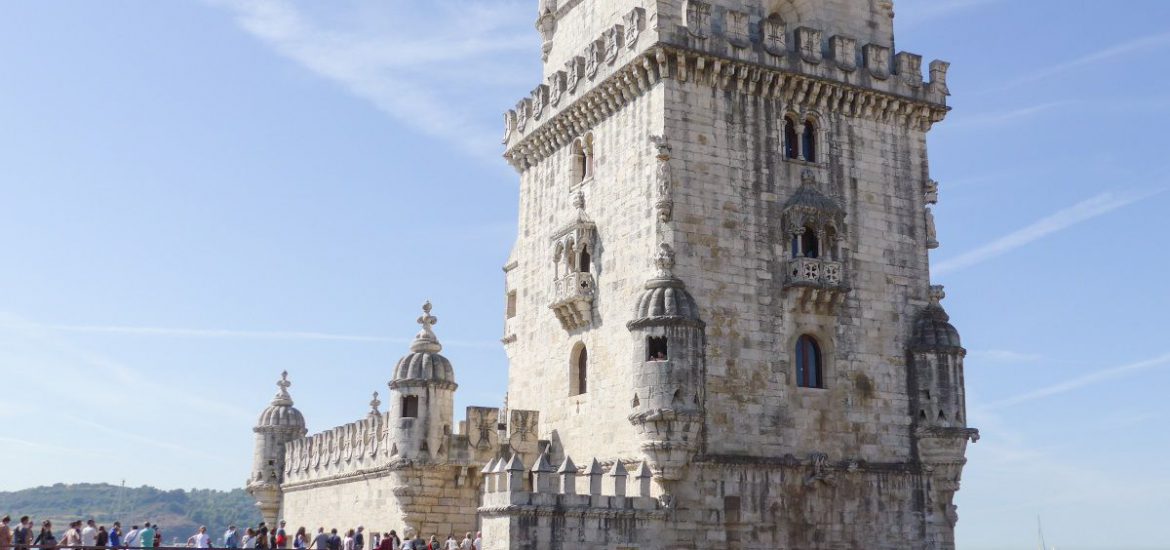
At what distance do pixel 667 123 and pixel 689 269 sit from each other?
383 cm

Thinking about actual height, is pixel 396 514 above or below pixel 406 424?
below

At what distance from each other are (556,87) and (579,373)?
868cm

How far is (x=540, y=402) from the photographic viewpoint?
115ft

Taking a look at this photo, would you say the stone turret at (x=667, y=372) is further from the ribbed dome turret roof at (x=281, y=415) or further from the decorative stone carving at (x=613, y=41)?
the ribbed dome turret roof at (x=281, y=415)

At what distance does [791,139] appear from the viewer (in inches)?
1297

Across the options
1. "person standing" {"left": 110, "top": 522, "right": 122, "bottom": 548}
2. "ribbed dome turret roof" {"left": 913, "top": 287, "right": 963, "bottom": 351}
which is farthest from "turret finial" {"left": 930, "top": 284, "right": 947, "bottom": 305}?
"person standing" {"left": 110, "top": 522, "right": 122, "bottom": 548}

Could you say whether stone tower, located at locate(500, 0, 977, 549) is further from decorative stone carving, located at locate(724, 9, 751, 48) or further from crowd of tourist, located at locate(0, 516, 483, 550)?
crowd of tourist, located at locate(0, 516, 483, 550)

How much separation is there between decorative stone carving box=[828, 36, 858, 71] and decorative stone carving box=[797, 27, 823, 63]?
1.79 ft

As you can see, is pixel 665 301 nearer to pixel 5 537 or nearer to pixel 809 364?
pixel 809 364

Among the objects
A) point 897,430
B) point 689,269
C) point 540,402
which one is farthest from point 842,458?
point 540,402

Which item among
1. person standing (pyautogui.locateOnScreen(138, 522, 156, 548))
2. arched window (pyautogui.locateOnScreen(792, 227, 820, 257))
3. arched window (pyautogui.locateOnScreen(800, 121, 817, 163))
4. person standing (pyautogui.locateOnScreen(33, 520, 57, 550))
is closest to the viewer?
person standing (pyautogui.locateOnScreen(33, 520, 57, 550))

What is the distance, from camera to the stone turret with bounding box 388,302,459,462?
34.6m

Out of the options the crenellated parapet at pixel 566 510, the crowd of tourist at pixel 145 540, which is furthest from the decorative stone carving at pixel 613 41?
the crowd of tourist at pixel 145 540

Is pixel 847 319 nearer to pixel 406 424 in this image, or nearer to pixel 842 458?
pixel 842 458
